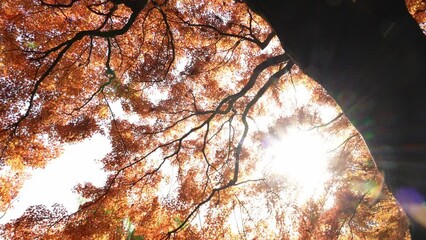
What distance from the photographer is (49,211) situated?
21.6ft

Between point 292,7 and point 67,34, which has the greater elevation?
point 67,34

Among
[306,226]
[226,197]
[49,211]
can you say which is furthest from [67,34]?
[306,226]

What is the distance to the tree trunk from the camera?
65.6 inches

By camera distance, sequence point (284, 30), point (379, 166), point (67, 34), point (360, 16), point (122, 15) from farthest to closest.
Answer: point (122, 15), point (67, 34), point (284, 30), point (379, 166), point (360, 16)

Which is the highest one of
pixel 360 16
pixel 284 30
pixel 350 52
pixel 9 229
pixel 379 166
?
pixel 9 229

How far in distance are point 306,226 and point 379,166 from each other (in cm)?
781

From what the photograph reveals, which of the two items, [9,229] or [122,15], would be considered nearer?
[9,229]

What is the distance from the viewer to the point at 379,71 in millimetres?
1723

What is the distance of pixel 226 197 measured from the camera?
8.78 m

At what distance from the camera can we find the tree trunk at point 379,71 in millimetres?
1665

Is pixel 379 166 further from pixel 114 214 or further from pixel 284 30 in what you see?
pixel 114 214

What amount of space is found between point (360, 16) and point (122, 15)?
26.3 feet

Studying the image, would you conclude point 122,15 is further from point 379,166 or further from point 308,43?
point 379,166

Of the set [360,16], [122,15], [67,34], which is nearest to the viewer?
[360,16]
